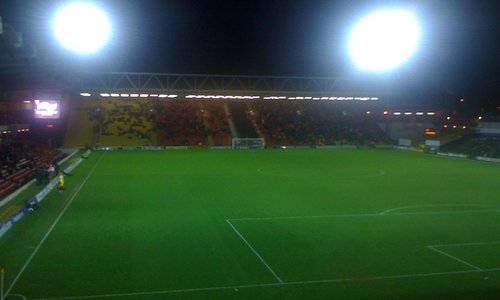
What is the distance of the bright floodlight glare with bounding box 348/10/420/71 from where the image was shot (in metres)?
18.6

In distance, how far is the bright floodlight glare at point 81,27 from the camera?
38.5ft

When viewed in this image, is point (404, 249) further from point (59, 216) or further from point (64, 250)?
point (59, 216)

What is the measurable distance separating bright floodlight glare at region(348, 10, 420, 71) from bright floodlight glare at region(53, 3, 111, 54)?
31.6ft

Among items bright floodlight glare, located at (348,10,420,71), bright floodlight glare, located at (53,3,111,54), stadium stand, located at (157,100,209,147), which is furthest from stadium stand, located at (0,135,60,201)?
stadium stand, located at (157,100,209,147)

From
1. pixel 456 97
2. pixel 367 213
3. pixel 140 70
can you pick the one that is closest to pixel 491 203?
pixel 367 213

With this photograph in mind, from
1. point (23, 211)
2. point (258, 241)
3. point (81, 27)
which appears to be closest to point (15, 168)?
point (23, 211)

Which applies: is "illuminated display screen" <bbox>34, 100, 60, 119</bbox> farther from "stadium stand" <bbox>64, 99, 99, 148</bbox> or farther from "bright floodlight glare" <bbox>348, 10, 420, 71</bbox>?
"bright floodlight glare" <bbox>348, 10, 420, 71</bbox>

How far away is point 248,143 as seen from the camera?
5031 centimetres

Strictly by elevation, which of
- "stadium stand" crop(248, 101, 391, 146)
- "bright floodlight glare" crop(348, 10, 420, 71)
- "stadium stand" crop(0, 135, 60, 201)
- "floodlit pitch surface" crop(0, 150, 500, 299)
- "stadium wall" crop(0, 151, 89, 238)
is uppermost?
"bright floodlight glare" crop(348, 10, 420, 71)

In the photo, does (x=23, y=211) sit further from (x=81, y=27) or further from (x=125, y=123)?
(x=125, y=123)

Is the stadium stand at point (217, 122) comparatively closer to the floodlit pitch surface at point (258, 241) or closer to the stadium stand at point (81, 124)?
the stadium stand at point (81, 124)

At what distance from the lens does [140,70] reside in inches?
1455

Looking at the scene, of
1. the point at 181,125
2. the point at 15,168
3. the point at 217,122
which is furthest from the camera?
the point at 217,122

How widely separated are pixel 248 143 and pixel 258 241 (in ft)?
126
